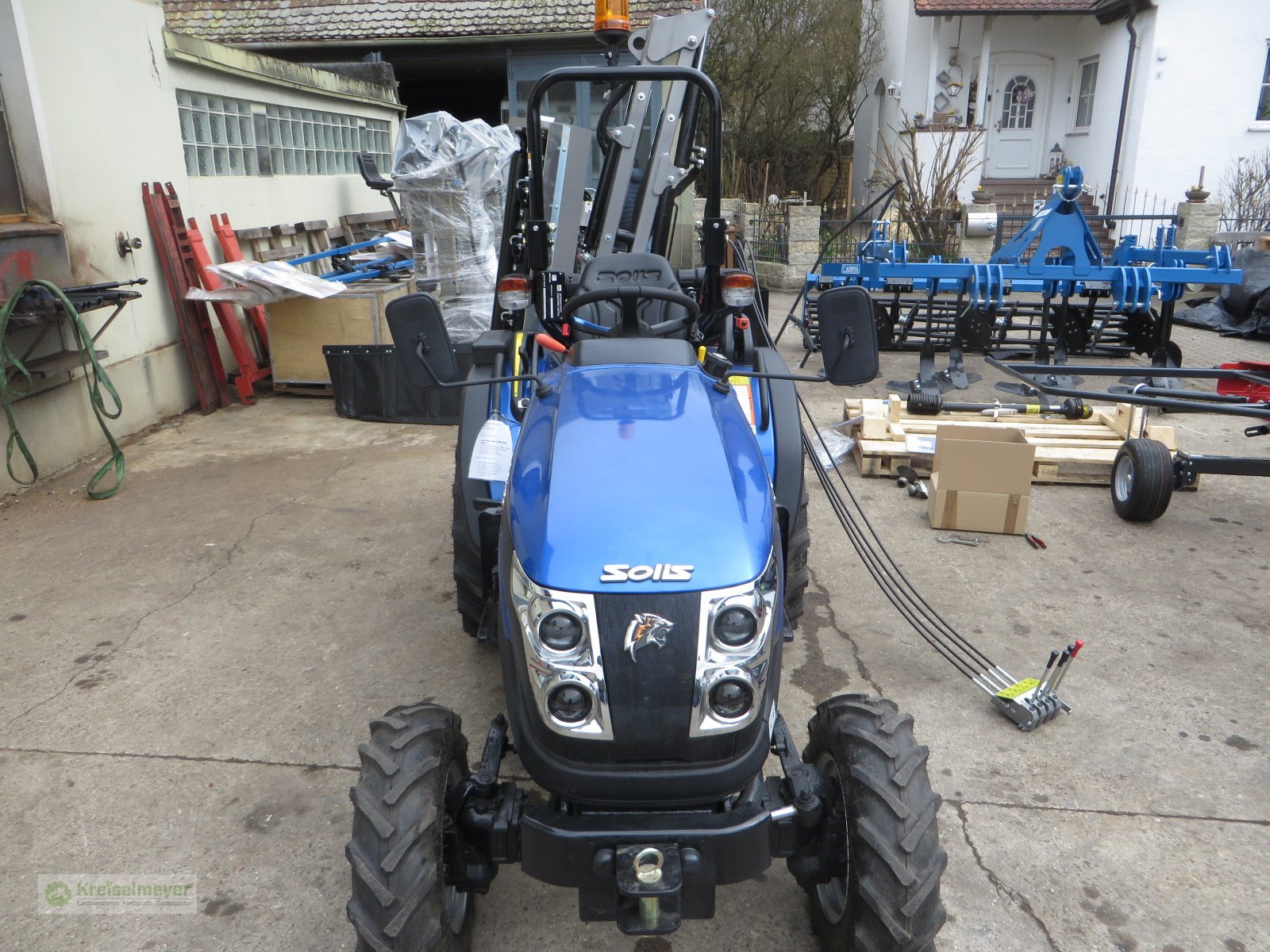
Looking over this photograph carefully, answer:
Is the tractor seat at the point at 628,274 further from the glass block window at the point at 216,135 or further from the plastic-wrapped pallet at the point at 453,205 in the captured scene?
the glass block window at the point at 216,135

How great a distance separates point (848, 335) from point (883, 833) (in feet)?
4.08

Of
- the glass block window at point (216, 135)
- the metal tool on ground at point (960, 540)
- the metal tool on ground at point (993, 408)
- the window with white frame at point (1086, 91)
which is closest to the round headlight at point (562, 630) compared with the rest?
the metal tool on ground at point (960, 540)

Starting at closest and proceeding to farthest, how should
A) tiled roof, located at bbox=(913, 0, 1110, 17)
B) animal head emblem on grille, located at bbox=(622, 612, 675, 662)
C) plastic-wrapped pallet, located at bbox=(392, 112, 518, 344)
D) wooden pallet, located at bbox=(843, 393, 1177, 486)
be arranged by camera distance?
animal head emblem on grille, located at bbox=(622, 612, 675, 662) < wooden pallet, located at bbox=(843, 393, 1177, 486) < plastic-wrapped pallet, located at bbox=(392, 112, 518, 344) < tiled roof, located at bbox=(913, 0, 1110, 17)

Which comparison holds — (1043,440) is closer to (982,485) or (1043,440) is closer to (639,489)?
(982,485)

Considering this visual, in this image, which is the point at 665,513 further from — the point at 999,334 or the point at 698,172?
the point at 999,334

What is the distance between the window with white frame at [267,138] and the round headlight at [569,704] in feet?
24.2

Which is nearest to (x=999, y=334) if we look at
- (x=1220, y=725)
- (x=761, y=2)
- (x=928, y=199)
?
(x=928, y=199)

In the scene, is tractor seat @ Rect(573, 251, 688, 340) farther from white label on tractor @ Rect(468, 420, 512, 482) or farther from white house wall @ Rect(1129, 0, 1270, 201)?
white house wall @ Rect(1129, 0, 1270, 201)

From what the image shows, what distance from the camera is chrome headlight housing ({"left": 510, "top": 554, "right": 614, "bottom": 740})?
6.16 ft

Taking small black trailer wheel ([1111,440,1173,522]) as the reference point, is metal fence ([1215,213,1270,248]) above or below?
above

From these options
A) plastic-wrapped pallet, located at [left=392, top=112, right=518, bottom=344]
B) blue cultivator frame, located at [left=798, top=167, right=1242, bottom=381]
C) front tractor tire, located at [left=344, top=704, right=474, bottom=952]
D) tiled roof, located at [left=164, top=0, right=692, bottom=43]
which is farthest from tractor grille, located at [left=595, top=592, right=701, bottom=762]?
tiled roof, located at [left=164, top=0, right=692, bottom=43]

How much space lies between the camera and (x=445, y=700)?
3395 millimetres

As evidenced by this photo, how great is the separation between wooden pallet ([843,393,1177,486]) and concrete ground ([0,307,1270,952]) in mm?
165

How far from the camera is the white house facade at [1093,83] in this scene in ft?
49.0
